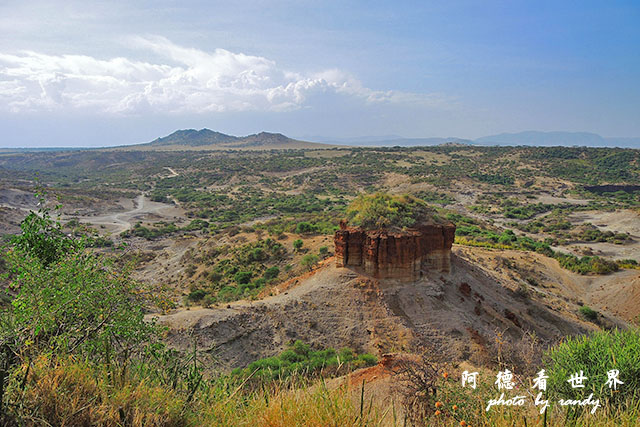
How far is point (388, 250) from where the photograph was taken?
1714 cm

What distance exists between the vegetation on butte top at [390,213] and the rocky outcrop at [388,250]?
453 mm

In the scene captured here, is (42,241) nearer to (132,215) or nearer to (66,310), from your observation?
(66,310)

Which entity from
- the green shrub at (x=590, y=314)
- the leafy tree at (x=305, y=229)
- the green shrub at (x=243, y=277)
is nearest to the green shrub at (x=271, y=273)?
the green shrub at (x=243, y=277)

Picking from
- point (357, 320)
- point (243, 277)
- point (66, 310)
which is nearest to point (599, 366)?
point (66, 310)

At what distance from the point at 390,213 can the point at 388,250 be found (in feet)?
7.14

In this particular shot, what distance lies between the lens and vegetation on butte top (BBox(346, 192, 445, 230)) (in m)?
18.1

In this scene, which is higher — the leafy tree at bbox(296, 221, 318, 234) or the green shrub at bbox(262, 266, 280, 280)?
the leafy tree at bbox(296, 221, 318, 234)

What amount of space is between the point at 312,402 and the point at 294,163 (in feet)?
373

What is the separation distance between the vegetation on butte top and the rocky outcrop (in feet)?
1.49

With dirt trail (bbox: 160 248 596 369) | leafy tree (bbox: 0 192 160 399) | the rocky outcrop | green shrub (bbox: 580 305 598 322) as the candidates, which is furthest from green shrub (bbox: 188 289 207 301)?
green shrub (bbox: 580 305 598 322)

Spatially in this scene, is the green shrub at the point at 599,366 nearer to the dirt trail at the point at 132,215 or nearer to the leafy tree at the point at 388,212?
the leafy tree at the point at 388,212

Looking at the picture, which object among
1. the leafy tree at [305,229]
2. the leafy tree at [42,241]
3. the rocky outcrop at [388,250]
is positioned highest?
the leafy tree at [42,241]

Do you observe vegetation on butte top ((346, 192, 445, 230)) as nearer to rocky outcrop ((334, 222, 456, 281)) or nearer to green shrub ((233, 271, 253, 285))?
rocky outcrop ((334, 222, 456, 281))

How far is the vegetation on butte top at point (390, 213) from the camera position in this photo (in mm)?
18141
